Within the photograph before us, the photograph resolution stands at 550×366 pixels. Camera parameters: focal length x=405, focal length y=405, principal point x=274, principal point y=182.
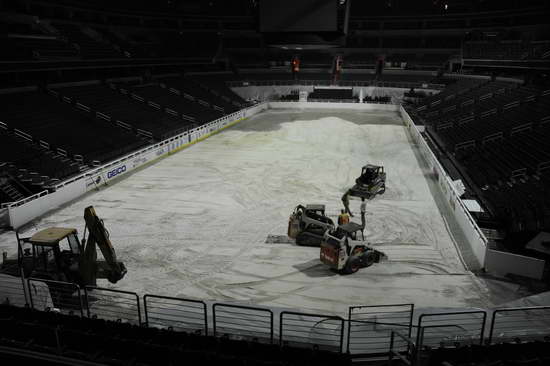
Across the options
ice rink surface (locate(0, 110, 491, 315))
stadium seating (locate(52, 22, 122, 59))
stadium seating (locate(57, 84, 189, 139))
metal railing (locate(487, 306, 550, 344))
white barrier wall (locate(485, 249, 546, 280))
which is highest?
stadium seating (locate(52, 22, 122, 59))

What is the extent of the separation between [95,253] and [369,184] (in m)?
13.8

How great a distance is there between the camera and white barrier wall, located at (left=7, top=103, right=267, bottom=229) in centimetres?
1719

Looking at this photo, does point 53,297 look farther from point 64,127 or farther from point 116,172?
point 64,127

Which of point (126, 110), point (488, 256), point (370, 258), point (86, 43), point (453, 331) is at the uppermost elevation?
point (86, 43)

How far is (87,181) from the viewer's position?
2120 cm

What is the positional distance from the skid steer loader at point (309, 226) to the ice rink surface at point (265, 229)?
0.40 m

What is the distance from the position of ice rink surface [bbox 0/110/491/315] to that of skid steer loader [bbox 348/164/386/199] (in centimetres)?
78

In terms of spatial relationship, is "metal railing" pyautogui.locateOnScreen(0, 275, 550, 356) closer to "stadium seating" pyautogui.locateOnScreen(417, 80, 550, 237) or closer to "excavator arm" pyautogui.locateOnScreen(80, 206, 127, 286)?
"excavator arm" pyautogui.locateOnScreen(80, 206, 127, 286)

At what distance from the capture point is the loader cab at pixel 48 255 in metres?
10.2

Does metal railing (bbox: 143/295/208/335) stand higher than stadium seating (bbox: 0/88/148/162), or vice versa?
stadium seating (bbox: 0/88/148/162)

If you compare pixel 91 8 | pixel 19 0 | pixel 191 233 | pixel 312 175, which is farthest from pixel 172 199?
pixel 91 8

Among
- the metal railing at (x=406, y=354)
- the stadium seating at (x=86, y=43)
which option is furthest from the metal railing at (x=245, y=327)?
the stadium seating at (x=86, y=43)

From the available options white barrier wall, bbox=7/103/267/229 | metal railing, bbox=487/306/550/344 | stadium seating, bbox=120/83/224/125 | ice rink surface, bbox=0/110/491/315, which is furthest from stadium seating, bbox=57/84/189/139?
metal railing, bbox=487/306/550/344

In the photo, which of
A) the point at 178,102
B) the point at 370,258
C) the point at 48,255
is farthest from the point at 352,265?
the point at 178,102
